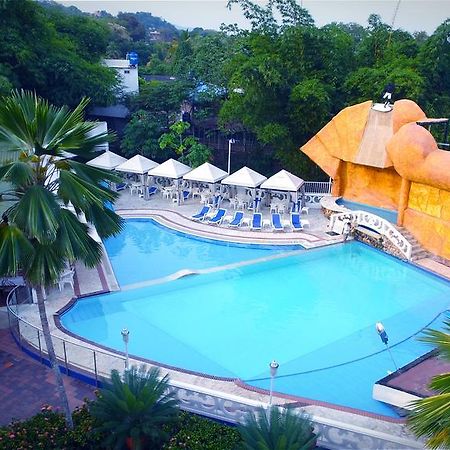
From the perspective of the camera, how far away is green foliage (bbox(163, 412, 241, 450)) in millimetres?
7566

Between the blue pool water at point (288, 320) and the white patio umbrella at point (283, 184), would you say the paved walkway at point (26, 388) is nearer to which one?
the blue pool water at point (288, 320)

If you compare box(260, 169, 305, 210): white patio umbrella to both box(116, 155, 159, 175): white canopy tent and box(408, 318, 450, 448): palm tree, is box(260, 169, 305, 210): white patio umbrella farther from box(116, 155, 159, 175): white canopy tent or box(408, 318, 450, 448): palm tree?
box(408, 318, 450, 448): palm tree

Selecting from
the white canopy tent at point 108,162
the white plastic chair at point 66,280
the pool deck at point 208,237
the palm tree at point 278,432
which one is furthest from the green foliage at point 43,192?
the white canopy tent at point 108,162

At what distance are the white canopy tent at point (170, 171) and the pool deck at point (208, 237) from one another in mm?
1438

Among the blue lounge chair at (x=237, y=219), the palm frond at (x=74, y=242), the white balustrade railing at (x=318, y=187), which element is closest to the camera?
the palm frond at (x=74, y=242)

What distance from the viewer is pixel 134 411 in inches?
286

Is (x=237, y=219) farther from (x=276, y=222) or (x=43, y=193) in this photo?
(x=43, y=193)

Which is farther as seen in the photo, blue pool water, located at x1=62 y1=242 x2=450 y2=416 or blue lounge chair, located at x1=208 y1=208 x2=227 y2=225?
blue lounge chair, located at x1=208 y1=208 x2=227 y2=225

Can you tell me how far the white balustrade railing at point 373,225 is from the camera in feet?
56.1

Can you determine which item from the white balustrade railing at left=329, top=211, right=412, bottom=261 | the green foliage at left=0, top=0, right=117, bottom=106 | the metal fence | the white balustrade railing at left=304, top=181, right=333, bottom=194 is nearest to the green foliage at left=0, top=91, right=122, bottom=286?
the metal fence

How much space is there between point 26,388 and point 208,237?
1039 centimetres

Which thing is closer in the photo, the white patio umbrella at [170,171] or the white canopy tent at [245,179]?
the white canopy tent at [245,179]

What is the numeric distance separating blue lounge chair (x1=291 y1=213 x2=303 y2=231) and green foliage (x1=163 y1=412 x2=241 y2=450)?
11.9m

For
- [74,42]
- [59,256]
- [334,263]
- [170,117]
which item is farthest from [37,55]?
[59,256]
